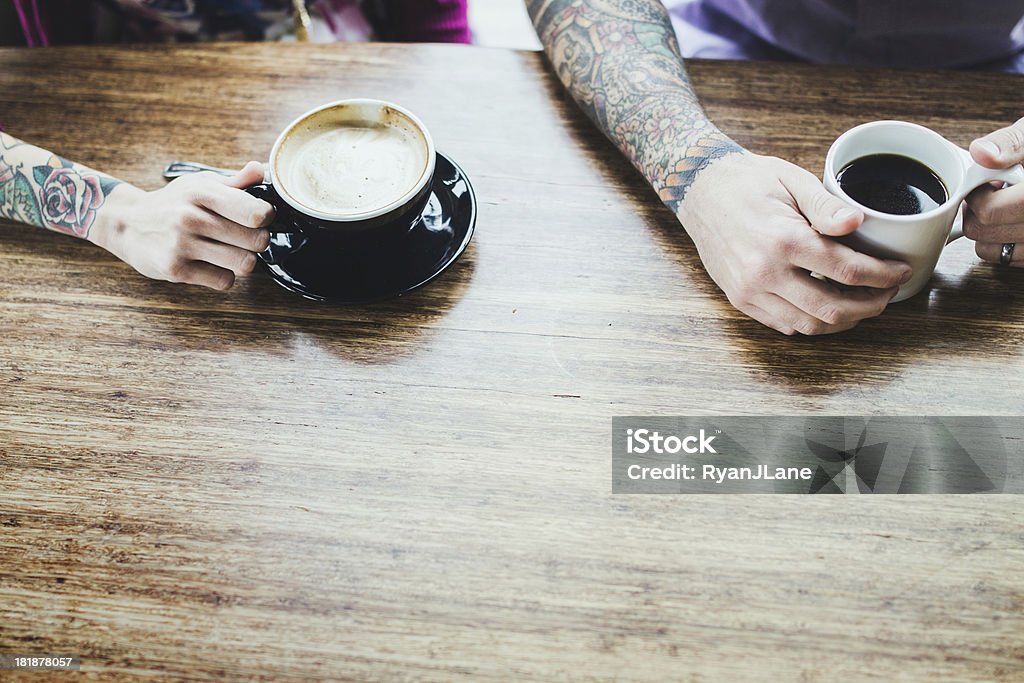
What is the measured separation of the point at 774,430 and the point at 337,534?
19.1 inches

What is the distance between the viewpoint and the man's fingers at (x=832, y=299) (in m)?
0.83

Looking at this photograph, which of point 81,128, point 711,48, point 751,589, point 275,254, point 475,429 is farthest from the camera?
point 711,48

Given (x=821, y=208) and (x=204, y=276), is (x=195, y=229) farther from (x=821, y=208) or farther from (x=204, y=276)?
(x=821, y=208)

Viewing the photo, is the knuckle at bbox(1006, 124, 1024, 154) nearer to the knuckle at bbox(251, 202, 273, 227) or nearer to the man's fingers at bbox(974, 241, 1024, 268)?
the man's fingers at bbox(974, 241, 1024, 268)

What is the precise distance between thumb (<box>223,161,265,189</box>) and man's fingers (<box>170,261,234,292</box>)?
0.36 ft

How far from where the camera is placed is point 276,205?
2.97ft

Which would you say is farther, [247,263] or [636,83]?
[636,83]

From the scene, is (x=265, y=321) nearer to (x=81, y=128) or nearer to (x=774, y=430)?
(x=81, y=128)

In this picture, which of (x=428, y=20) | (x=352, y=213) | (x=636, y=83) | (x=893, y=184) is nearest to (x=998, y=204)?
(x=893, y=184)

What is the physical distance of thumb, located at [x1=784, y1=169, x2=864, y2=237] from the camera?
764mm

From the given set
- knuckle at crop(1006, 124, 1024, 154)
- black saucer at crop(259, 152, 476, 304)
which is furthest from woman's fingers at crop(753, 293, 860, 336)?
black saucer at crop(259, 152, 476, 304)

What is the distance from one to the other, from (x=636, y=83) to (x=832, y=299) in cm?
42

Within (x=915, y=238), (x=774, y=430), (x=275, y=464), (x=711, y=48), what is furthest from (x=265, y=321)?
(x=711, y=48)

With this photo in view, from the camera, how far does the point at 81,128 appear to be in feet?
3.61
